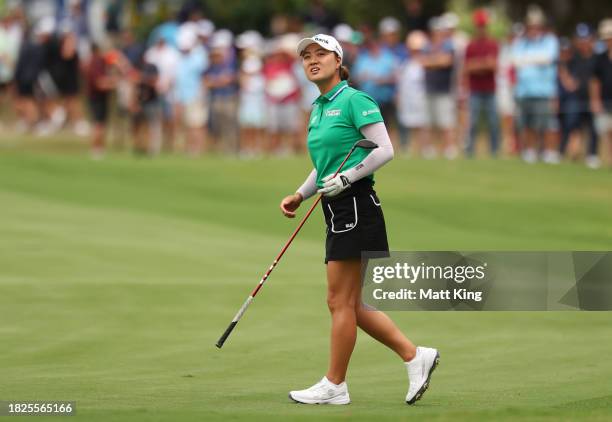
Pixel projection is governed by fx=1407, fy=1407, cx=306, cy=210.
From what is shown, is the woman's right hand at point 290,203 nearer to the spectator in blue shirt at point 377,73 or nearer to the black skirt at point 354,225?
the black skirt at point 354,225

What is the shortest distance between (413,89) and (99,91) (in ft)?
19.5

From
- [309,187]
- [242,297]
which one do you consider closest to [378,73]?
[242,297]

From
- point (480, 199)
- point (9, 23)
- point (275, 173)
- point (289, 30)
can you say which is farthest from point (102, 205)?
point (9, 23)

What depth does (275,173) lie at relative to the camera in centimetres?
2375

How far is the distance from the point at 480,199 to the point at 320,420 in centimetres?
1468

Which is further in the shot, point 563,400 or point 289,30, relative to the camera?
point 289,30

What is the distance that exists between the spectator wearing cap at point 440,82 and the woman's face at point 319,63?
54.4 feet

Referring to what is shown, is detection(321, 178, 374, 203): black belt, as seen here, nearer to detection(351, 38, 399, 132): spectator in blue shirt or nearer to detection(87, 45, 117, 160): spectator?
detection(351, 38, 399, 132): spectator in blue shirt

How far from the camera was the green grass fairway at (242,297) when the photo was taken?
8.60 metres

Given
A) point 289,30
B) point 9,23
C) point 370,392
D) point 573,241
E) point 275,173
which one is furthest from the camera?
point 9,23

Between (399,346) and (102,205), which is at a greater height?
(399,346)

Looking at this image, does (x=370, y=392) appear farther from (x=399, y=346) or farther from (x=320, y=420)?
(x=320, y=420)

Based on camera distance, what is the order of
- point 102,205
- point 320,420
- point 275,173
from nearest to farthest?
point 320,420 < point 102,205 < point 275,173

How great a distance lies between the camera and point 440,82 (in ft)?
82.0
